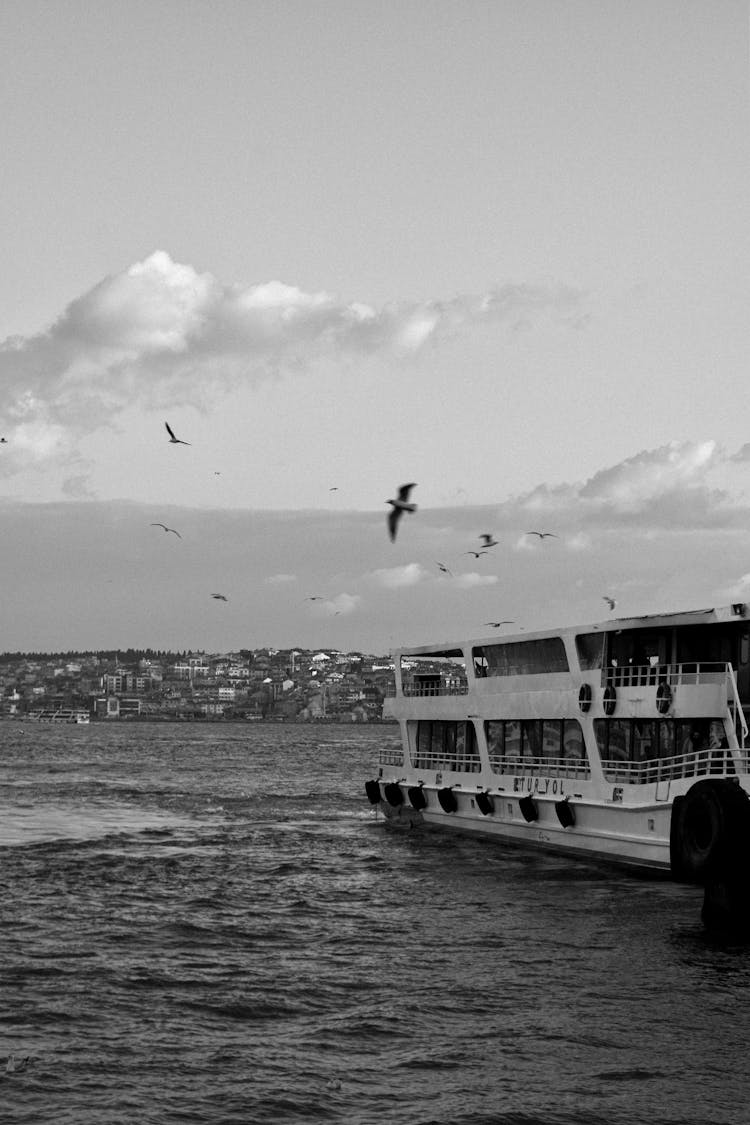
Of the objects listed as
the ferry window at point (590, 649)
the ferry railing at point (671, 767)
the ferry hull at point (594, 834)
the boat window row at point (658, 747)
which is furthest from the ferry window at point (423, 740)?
the ferry railing at point (671, 767)

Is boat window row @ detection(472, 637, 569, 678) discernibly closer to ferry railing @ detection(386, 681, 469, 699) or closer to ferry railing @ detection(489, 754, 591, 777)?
ferry railing @ detection(386, 681, 469, 699)

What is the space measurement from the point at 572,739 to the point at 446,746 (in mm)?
9104

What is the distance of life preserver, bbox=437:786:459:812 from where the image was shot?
41062mm

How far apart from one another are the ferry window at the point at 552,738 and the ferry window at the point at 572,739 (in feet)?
0.80

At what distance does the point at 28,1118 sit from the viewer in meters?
15.0

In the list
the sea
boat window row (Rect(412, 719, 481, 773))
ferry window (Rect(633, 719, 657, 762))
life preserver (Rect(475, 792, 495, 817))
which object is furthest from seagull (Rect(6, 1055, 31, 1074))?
boat window row (Rect(412, 719, 481, 773))

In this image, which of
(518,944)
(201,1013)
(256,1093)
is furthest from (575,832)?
(256,1093)

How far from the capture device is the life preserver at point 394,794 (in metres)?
45.2

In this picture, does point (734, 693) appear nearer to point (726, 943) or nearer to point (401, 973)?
point (726, 943)

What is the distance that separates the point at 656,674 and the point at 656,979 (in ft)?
37.8

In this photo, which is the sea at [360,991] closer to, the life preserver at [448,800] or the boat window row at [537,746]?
the life preserver at [448,800]

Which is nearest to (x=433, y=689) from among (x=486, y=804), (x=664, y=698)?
(x=486, y=804)

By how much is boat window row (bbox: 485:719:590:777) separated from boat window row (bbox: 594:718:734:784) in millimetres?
1046

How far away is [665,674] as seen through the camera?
107ft
